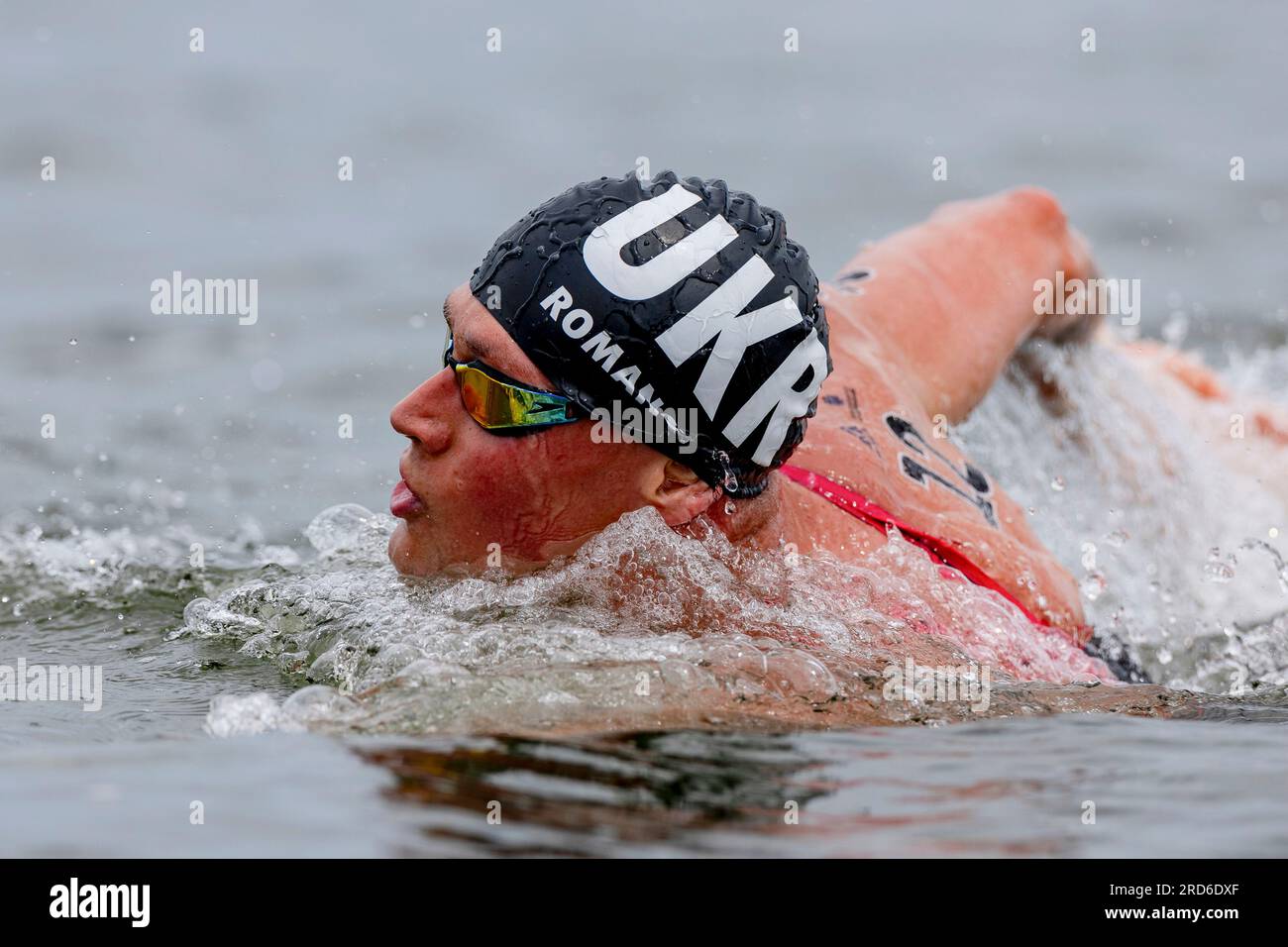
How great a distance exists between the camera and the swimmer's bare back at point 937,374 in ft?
15.8

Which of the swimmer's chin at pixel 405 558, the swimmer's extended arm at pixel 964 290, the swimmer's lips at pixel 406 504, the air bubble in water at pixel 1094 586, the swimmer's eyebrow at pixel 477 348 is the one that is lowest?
the air bubble in water at pixel 1094 586

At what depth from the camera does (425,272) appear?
10.8m

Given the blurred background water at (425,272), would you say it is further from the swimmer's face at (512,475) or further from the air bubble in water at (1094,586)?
the swimmer's face at (512,475)

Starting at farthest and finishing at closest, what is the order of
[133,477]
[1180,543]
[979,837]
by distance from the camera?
1. [133,477]
2. [1180,543]
3. [979,837]

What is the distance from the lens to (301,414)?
8.96 m

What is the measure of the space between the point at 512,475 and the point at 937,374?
205cm

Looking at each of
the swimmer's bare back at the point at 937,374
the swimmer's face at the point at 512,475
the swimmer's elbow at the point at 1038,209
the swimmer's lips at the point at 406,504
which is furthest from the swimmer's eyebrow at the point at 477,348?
the swimmer's elbow at the point at 1038,209

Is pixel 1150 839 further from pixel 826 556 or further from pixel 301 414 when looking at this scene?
pixel 301 414

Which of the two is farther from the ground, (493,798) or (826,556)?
(826,556)

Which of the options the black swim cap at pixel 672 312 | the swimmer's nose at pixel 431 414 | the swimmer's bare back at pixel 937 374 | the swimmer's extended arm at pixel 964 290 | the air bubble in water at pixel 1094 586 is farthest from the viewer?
the air bubble in water at pixel 1094 586

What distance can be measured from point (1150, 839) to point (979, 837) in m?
0.38
